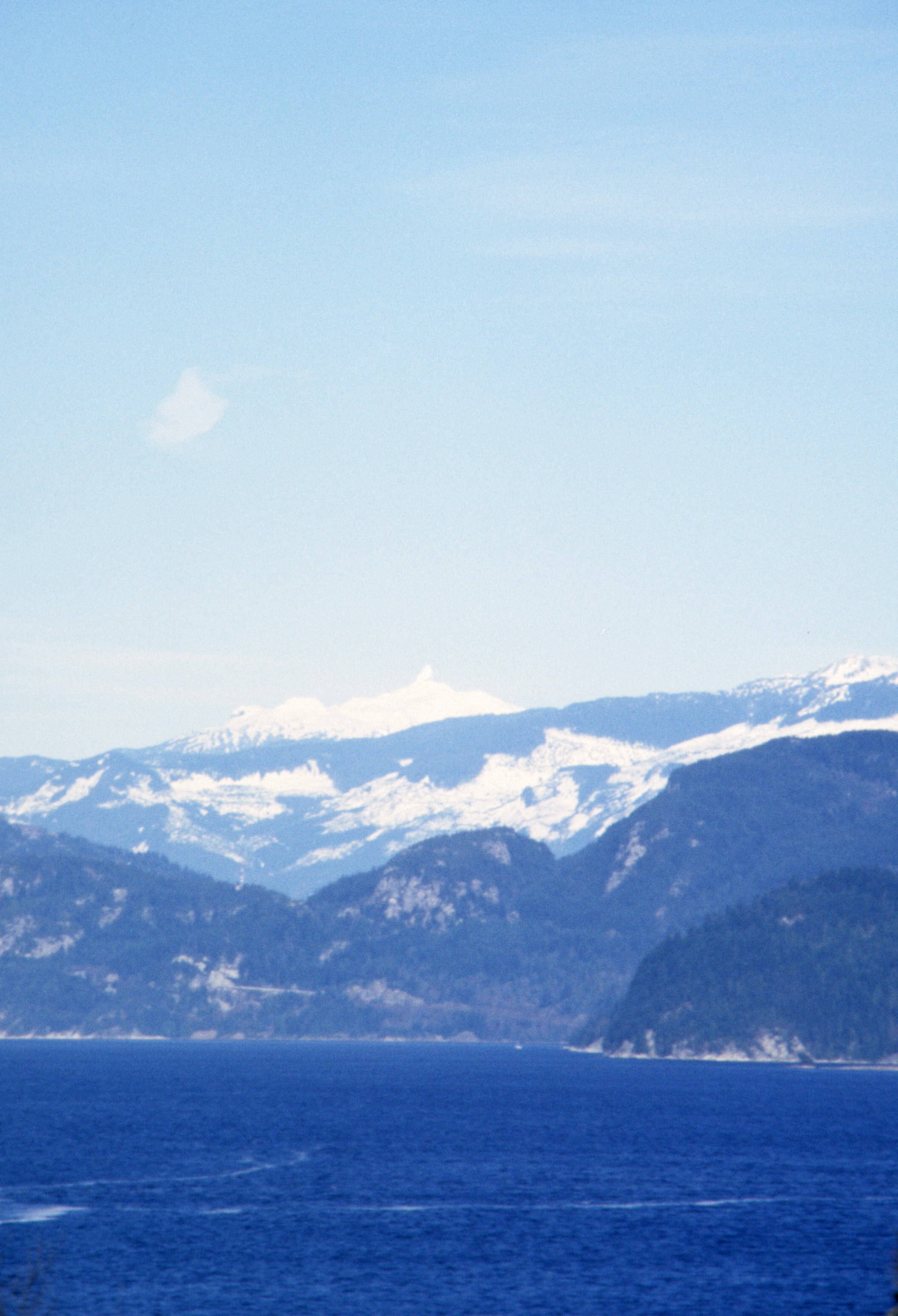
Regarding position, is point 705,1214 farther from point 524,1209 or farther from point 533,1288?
point 533,1288

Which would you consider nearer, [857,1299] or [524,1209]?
[857,1299]

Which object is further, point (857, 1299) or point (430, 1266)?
point (430, 1266)

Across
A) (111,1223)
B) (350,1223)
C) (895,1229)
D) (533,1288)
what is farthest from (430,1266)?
(895,1229)

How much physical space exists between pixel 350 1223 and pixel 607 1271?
3570 centimetres

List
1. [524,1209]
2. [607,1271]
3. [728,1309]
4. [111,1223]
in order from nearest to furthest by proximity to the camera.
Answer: [728,1309] < [607,1271] < [111,1223] < [524,1209]

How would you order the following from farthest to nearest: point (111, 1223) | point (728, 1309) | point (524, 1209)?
point (524, 1209) → point (111, 1223) → point (728, 1309)

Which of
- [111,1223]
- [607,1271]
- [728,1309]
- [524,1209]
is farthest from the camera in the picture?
[524,1209]

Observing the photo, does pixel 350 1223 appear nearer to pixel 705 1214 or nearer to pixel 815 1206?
pixel 705 1214

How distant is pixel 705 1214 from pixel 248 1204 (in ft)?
159

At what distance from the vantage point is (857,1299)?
493 ft

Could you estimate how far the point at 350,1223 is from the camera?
18800cm

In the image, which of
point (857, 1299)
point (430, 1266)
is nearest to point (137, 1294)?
point (430, 1266)

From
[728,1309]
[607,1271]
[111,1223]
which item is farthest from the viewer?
[111,1223]

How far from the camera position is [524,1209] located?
197625mm
